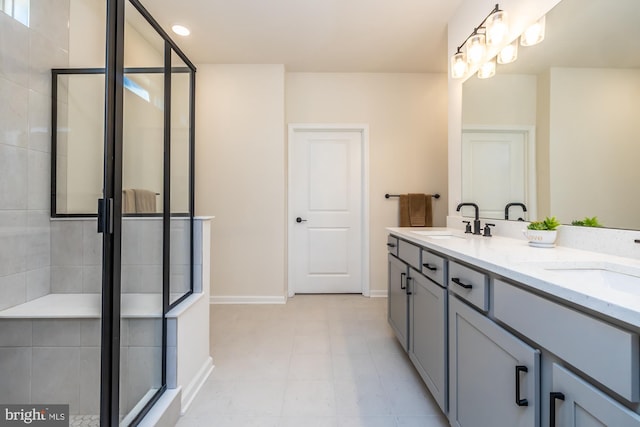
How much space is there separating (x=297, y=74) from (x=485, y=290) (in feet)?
10.4

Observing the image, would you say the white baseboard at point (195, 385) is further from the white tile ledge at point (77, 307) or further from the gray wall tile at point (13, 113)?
the gray wall tile at point (13, 113)

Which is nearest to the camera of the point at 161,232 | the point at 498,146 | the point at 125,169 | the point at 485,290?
the point at 485,290

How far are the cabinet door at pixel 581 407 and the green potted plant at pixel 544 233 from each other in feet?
2.76

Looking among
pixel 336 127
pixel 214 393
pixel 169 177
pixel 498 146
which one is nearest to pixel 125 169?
pixel 169 177

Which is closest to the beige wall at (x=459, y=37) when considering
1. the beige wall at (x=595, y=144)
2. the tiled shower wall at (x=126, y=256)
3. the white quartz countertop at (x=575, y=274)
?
the beige wall at (x=595, y=144)

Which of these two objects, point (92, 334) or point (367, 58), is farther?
point (367, 58)

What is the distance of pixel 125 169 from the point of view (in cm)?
119

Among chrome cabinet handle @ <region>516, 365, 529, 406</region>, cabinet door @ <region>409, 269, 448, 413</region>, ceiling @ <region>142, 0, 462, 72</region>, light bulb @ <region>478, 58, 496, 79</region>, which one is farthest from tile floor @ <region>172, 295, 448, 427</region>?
ceiling @ <region>142, 0, 462, 72</region>

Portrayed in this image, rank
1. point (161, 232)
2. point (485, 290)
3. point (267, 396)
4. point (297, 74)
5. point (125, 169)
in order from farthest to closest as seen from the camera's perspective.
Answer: point (297, 74), point (267, 396), point (161, 232), point (125, 169), point (485, 290)

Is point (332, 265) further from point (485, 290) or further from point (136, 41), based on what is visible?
point (136, 41)

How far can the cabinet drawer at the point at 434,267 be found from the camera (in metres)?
1.35

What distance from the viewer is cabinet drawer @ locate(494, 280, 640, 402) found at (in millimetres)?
530

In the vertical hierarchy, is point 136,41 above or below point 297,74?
below

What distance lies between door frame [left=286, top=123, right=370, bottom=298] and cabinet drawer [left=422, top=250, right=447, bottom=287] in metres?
1.85
